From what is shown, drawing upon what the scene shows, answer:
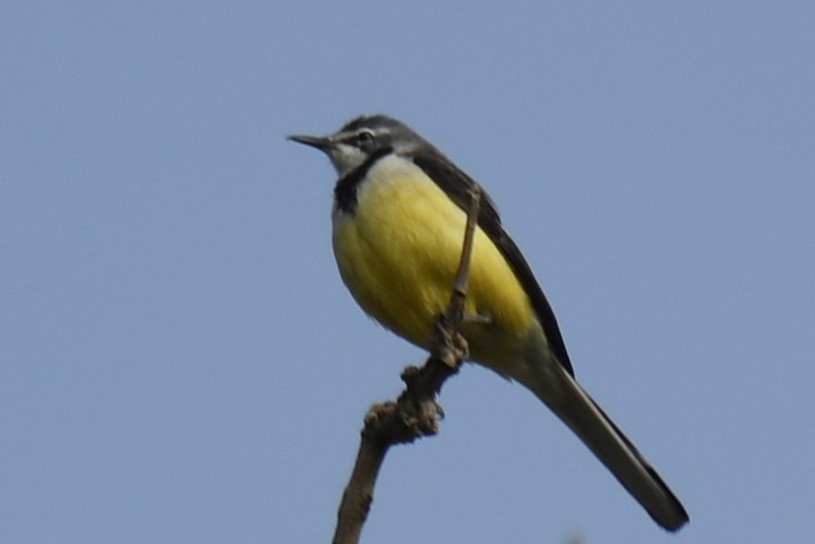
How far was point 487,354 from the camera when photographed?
8.94 meters

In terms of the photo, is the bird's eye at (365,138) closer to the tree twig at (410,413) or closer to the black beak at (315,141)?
the black beak at (315,141)

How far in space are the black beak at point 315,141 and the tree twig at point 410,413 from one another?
2970mm

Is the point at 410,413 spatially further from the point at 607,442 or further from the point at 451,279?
the point at 607,442

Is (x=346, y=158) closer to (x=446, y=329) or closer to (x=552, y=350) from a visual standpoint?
(x=552, y=350)

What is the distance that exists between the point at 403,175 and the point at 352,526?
4.28 m

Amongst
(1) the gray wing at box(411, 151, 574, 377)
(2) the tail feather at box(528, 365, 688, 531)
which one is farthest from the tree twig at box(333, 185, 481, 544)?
(2) the tail feather at box(528, 365, 688, 531)

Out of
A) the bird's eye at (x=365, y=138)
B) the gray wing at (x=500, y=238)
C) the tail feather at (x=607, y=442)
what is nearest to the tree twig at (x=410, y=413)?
the gray wing at (x=500, y=238)

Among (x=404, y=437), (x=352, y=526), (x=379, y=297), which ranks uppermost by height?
(x=379, y=297)

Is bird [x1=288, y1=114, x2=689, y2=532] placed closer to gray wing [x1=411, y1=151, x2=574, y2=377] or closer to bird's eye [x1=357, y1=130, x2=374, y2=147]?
gray wing [x1=411, y1=151, x2=574, y2=377]

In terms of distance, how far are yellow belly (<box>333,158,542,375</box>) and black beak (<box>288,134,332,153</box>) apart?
3.50ft

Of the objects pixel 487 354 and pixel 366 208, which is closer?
pixel 366 208

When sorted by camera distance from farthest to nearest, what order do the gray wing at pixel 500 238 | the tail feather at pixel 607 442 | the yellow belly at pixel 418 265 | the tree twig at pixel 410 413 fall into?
the gray wing at pixel 500 238, the tail feather at pixel 607 442, the yellow belly at pixel 418 265, the tree twig at pixel 410 413

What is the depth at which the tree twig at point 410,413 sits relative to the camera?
475cm

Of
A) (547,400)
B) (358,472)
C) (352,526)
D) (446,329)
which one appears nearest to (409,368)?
(446,329)
